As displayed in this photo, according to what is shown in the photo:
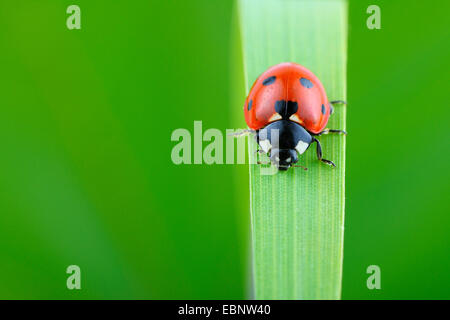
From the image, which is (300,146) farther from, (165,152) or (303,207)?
(165,152)

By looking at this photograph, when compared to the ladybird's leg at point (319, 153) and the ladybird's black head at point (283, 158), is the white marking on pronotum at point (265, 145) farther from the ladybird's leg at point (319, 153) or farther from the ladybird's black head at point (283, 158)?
the ladybird's leg at point (319, 153)

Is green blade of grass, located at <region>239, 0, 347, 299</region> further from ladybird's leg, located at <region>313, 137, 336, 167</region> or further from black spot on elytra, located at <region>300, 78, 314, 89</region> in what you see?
black spot on elytra, located at <region>300, 78, 314, 89</region>

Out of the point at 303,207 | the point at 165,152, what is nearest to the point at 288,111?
the point at 303,207

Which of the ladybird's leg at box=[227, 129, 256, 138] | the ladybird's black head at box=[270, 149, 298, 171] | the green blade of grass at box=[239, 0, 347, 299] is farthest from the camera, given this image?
the ladybird's leg at box=[227, 129, 256, 138]

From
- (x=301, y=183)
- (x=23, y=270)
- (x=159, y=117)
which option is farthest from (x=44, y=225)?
(x=301, y=183)

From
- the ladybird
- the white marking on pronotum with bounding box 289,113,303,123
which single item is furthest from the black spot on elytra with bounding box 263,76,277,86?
the white marking on pronotum with bounding box 289,113,303,123

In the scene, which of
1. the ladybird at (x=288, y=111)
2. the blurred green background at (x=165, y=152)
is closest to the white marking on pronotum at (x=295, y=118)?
the ladybird at (x=288, y=111)

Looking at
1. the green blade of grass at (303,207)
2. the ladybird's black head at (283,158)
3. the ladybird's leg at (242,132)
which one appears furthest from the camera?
the ladybird's leg at (242,132)
